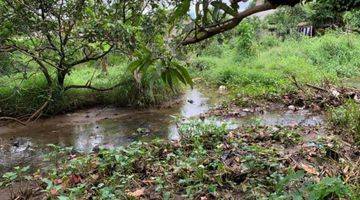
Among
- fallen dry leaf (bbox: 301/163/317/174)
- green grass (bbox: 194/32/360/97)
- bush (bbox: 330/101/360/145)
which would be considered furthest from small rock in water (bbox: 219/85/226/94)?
fallen dry leaf (bbox: 301/163/317/174)

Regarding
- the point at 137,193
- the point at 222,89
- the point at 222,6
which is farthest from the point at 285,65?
the point at 222,6

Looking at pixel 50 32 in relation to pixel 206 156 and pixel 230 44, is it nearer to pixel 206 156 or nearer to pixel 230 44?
pixel 206 156

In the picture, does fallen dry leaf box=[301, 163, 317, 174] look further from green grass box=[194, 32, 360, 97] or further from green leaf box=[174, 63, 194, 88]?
green grass box=[194, 32, 360, 97]

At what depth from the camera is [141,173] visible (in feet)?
16.3

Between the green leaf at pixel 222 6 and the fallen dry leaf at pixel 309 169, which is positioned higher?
the green leaf at pixel 222 6

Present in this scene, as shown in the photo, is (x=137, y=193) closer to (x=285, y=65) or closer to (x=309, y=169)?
(x=309, y=169)

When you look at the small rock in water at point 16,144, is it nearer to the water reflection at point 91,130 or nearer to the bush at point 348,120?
the water reflection at point 91,130

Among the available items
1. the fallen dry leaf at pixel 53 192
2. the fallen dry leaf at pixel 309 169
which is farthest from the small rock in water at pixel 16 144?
the fallen dry leaf at pixel 309 169

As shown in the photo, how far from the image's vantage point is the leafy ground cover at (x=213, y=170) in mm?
4065

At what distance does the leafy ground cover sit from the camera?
407 cm

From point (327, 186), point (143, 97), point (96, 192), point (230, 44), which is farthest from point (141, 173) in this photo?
point (230, 44)

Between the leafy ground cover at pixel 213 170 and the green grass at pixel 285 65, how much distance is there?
422 centimetres

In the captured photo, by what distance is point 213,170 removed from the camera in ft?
15.6

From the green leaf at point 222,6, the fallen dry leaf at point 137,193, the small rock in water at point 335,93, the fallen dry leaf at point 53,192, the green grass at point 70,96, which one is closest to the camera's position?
the green leaf at point 222,6
